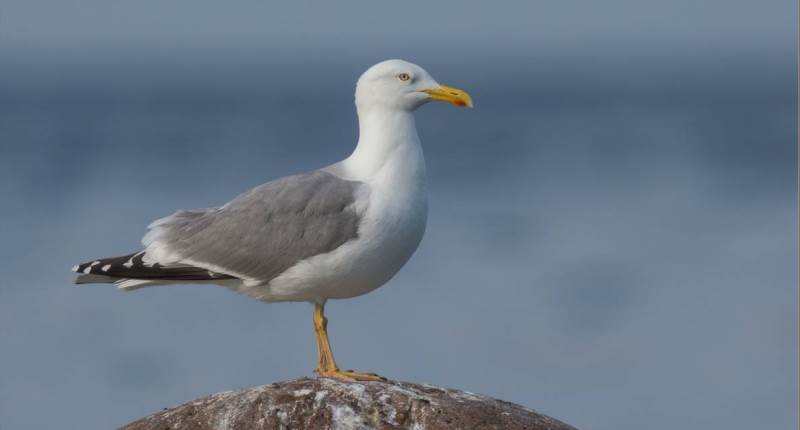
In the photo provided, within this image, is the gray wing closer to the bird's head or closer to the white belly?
the white belly

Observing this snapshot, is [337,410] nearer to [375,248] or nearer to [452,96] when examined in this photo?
[375,248]

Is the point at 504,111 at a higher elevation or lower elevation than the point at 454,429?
higher

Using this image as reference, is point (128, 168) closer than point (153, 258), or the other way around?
point (153, 258)

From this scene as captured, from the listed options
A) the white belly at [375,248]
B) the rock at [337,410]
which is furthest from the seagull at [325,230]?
the rock at [337,410]

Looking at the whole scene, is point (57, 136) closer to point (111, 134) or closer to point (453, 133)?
point (111, 134)

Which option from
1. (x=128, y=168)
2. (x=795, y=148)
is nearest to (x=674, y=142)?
(x=795, y=148)

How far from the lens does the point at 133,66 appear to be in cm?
14838

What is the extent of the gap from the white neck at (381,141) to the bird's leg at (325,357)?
95cm

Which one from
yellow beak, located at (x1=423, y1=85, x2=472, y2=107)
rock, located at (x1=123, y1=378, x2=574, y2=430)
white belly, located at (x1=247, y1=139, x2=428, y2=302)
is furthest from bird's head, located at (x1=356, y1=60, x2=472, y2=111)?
rock, located at (x1=123, y1=378, x2=574, y2=430)

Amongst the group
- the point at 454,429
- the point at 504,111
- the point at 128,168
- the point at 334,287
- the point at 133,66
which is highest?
the point at 133,66

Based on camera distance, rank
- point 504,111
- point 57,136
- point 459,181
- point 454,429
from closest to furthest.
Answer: point 454,429 < point 459,181 < point 57,136 < point 504,111

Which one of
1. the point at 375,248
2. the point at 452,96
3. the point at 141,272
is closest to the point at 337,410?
the point at 375,248

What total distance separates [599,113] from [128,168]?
35.9 metres

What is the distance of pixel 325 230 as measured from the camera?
10211 mm
